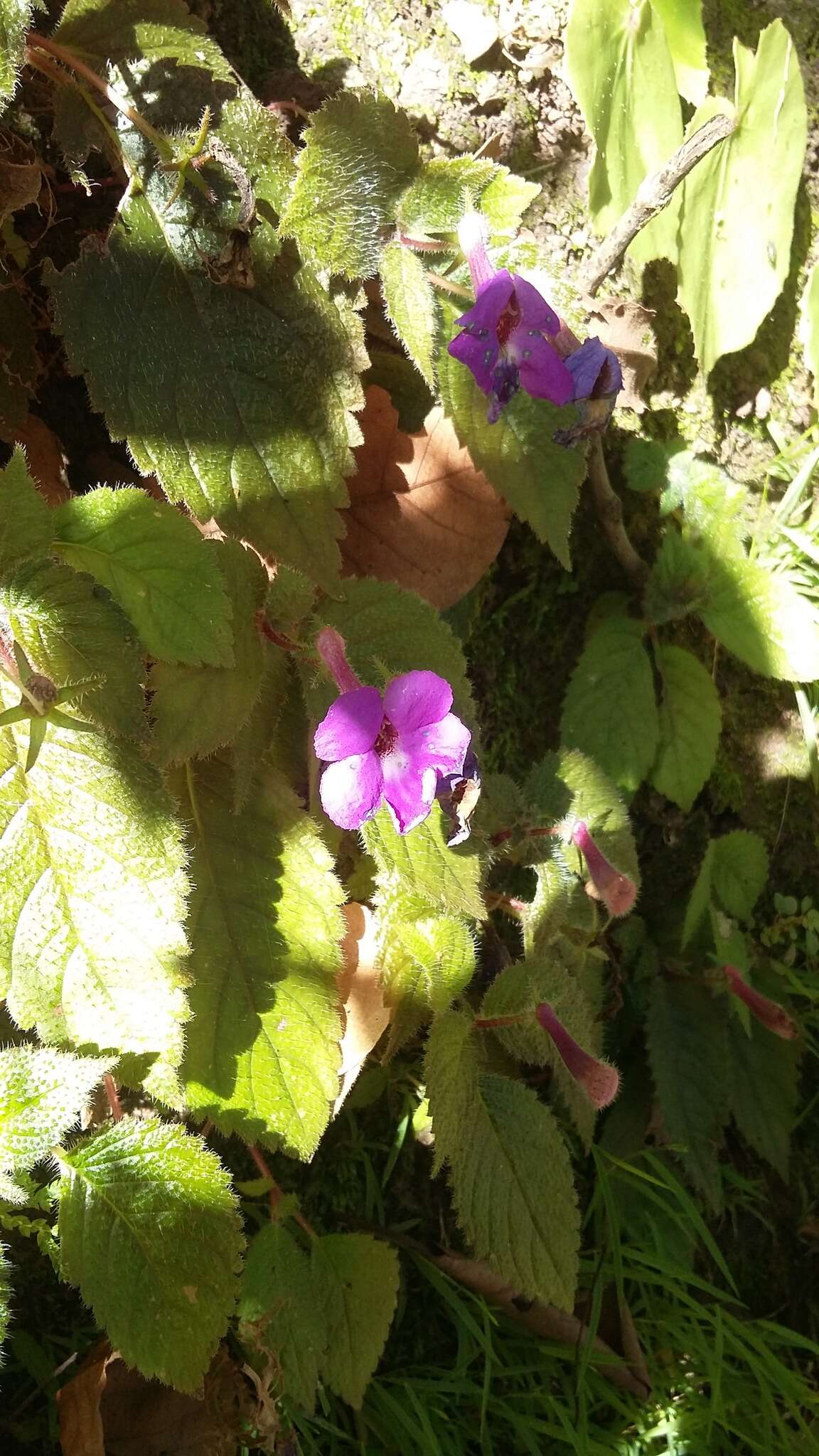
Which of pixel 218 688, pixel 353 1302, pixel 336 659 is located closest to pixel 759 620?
pixel 336 659

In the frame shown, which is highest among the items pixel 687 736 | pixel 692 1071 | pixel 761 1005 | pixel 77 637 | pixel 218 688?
pixel 77 637

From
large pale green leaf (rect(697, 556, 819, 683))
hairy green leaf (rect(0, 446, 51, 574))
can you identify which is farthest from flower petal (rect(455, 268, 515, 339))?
large pale green leaf (rect(697, 556, 819, 683))

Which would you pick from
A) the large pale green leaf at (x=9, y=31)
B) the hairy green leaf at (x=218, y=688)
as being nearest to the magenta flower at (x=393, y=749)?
the hairy green leaf at (x=218, y=688)

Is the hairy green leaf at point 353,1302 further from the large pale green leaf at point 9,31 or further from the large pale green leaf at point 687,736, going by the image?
the large pale green leaf at point 9,31

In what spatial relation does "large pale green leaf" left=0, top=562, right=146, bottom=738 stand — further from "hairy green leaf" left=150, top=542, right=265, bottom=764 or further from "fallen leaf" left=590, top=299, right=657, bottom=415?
"fallen leaf" left=590, top=299, right=657, bottom=415

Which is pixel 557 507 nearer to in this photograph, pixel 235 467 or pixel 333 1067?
pixel 235 467

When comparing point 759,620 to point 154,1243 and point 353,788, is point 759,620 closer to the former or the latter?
point 353,788

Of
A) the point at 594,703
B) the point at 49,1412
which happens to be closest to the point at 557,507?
the point at 594,703
